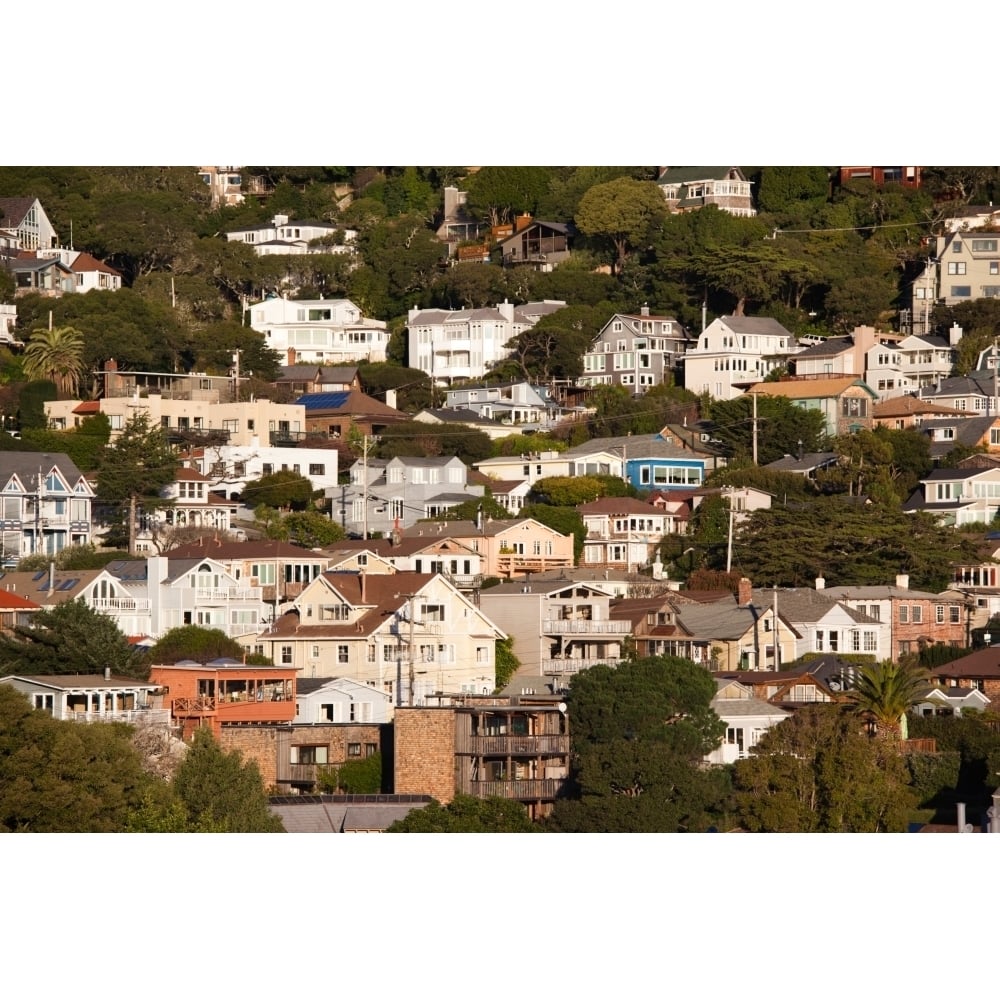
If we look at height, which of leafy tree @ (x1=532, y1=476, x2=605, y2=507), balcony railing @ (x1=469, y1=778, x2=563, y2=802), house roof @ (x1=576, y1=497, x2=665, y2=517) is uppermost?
leafy tree @ (x1=532, y1=476, x2=605, y2=507)

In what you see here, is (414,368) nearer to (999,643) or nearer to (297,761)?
(999,643)

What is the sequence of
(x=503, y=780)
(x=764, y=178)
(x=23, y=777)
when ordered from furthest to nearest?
(x=764, y=178) → (x=503, y=780) → (x=23, y=777)

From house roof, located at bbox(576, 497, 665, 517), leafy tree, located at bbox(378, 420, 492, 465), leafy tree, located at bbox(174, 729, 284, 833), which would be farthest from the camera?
leafy tree, located at bbox(378, 420, 492, 465)

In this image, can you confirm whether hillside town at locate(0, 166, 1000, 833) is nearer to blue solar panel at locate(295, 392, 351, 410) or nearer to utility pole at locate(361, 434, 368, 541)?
blue solar panel at locate(295, 392, 351, 410)

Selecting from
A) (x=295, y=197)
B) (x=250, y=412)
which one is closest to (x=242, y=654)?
(x=250, y=412)

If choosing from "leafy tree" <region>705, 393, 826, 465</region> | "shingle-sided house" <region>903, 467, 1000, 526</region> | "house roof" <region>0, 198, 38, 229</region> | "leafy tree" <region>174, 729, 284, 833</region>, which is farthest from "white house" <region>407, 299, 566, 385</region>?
"leafy tree" <region>174, 729, 284, 833</region>

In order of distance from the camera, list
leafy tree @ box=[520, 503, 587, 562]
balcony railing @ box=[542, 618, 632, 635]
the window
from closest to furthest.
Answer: the window
balcony railing @ box=[542, 618, 632, 635]
leafy tree @ box=[520, 503, 587, 562]

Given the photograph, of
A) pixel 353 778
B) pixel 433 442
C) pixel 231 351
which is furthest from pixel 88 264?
pixel 353 778
